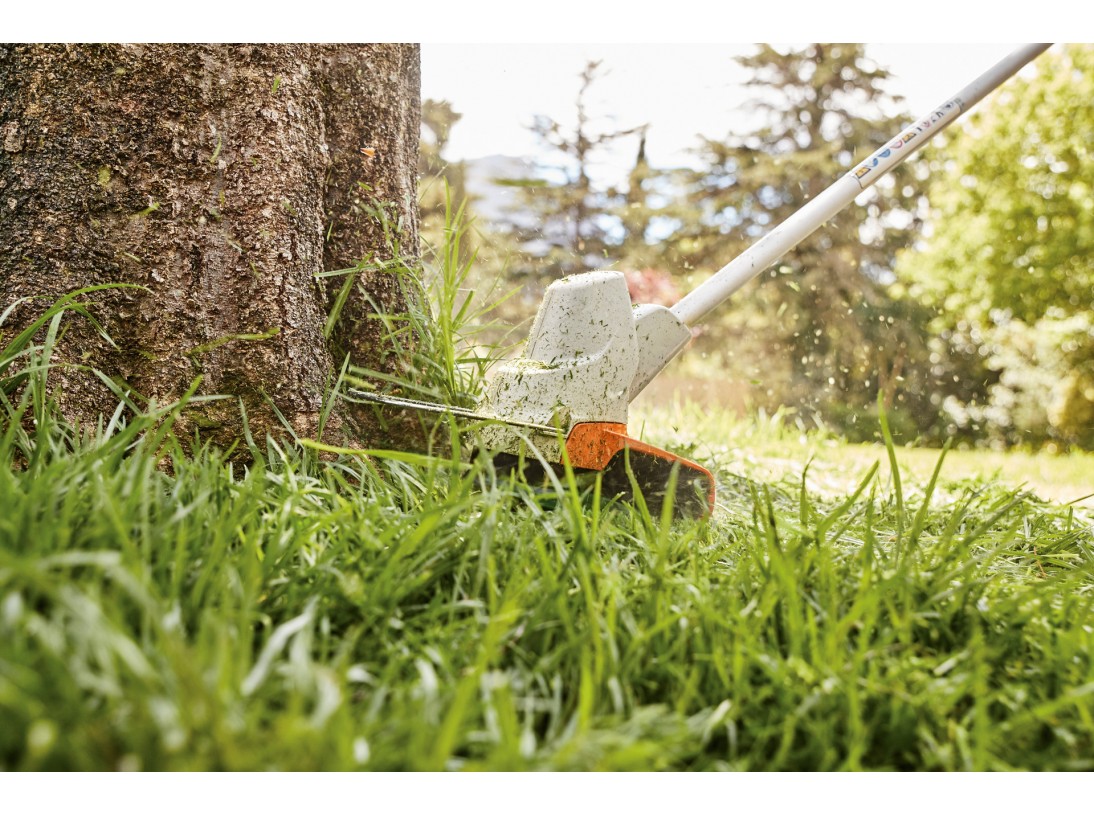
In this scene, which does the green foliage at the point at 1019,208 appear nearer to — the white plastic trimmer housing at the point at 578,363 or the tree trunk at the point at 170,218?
the white plastic trimmer housing at the point at 578,363

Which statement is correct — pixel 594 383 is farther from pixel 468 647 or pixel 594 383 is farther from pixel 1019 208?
pixel 1019 208

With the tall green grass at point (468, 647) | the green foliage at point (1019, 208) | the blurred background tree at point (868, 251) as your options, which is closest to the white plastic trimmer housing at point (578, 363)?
the tall green grass at point (468, 647)

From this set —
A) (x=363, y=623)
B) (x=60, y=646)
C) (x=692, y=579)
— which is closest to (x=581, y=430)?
(x=692, y=579)

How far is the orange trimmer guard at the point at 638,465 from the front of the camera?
1.58 metres

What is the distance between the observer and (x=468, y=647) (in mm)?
882

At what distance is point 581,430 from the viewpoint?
5.19 feet

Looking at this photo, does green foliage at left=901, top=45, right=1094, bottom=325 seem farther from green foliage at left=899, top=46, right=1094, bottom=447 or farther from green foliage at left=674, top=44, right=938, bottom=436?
green foliage at left=674, top=44, right=938, bottom=436

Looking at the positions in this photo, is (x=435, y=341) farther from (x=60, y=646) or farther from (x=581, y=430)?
(x=60, y=646)

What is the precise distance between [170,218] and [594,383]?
39.7 inches

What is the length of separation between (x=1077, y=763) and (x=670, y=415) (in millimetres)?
4175

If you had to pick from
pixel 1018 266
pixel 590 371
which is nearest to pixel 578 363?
pixel 590 371

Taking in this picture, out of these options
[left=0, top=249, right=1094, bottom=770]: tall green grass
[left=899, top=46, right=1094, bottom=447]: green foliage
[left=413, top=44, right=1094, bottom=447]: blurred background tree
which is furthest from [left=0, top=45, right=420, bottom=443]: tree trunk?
[left=899, top=46, right=1094, bottom=447]: green foliage

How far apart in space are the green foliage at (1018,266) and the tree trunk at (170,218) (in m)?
10.0

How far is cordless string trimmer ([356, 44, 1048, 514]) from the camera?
5.18 feet
